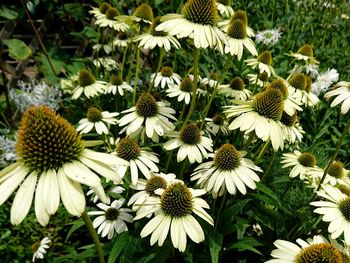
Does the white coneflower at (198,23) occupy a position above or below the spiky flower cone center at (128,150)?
above

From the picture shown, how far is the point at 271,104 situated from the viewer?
5.17ft

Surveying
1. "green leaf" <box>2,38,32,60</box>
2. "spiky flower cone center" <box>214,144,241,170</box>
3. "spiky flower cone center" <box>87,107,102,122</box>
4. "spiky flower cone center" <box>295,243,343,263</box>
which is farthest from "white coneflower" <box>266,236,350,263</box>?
"green leaf" <box>2,38,32,60</box>

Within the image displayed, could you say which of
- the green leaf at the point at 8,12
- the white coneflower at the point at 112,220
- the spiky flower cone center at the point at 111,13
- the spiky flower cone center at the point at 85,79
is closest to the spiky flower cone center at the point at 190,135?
the white coneflower at the point at 112,220

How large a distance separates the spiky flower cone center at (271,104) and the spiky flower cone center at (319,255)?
53 cm

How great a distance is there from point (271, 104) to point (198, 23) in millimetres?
450

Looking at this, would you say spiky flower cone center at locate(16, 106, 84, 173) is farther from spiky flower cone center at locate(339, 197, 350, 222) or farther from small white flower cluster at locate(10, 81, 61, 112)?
small white flower cluster at locate(10, 81, 61, 112)

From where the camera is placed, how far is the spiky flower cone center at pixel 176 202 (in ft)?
4.67

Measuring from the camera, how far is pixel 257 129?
1540mm

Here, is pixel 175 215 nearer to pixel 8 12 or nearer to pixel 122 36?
pixel 122 36

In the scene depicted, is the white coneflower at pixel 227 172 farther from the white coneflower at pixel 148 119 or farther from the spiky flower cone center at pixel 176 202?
the white coneflower at pixel 148 119

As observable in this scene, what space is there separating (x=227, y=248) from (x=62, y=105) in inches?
76.5

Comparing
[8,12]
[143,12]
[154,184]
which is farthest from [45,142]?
[8,12]

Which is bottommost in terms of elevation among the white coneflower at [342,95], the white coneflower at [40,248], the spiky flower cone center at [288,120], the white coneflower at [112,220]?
the white coneflower at [40,248]

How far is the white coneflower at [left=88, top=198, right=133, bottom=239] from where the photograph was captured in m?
1.75
